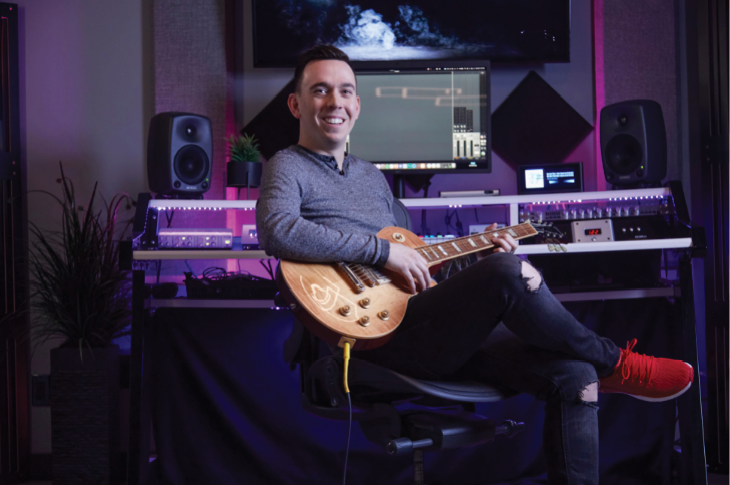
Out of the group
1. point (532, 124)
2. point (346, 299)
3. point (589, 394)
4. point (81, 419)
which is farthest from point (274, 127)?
point (589, 394)

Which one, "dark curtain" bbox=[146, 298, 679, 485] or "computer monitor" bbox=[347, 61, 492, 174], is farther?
"computer monitor" bbox=[347, 61, 492, 174]

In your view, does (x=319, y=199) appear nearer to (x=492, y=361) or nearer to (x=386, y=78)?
(x=492, y=361)

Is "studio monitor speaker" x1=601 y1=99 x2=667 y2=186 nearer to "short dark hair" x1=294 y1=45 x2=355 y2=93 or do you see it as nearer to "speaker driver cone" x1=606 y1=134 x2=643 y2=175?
"speaker driver cone" x1=606 y1=134 x2=643 y2=175

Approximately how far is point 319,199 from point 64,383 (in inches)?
52.3

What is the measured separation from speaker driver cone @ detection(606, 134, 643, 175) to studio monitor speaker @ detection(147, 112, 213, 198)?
60.8 inches

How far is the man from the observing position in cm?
118

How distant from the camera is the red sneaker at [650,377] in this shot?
127 centimetres

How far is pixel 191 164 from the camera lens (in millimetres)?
2211

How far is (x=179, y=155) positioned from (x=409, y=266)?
124 centimetres

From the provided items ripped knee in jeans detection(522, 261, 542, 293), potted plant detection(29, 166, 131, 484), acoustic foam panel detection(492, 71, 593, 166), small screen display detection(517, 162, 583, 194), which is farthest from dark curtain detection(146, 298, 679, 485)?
ripped knee in jeans detection(522, 261, 542, 293)

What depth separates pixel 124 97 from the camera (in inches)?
101

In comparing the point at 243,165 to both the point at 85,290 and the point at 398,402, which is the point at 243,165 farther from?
the point at 398,402

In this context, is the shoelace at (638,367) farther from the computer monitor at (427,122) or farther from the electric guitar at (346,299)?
the computer monitor at (427,122)

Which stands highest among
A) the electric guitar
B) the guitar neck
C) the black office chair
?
the guitar neck
